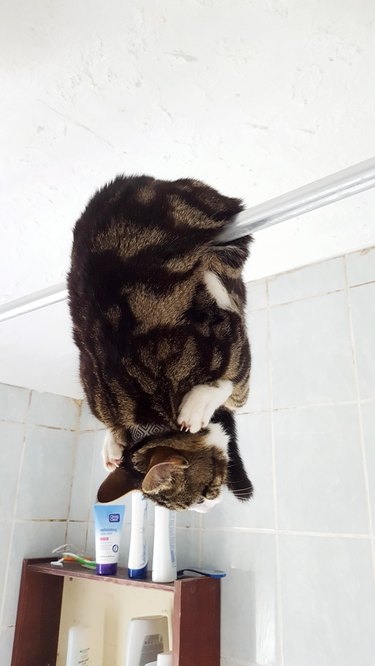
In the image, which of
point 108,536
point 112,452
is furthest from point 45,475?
point 112,452

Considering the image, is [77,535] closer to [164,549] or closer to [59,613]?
[59,613]

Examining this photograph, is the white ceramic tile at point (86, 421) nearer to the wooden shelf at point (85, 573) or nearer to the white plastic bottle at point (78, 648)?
the wooden shelf at point (85, 573)

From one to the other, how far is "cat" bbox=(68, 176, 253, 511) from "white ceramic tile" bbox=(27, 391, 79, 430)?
1059 mm

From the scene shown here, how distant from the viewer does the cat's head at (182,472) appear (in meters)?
0.63

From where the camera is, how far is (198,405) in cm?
56

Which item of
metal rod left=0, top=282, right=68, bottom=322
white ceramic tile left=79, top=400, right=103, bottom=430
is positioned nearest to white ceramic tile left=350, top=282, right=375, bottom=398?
metal rod left=0, top=282, right=68, bottom=322

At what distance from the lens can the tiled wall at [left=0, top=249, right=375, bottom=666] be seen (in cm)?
93

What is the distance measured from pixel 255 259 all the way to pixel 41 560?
1118mm

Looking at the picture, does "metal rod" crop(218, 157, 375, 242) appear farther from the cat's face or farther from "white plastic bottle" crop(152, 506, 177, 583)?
"white plastic bottle" crop(152, 506, 177, 583)

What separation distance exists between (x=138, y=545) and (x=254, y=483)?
0.35 meters

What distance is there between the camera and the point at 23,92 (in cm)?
65

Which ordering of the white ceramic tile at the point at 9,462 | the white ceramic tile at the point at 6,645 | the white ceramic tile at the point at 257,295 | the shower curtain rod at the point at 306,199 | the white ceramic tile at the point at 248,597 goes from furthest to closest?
the white ceramic tile at the point at 9,462, the white ceramic tile at the point at 6,645, the white ceramic tile at the point at 257,295, the white ceramic tile at the point at 248,597, the shower curtain rod at the point at 306,199

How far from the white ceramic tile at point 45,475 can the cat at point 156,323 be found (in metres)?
1.03

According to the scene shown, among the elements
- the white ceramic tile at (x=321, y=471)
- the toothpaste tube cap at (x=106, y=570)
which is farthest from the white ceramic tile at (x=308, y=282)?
the toothpaste tube cap at (x=106, y=570)
